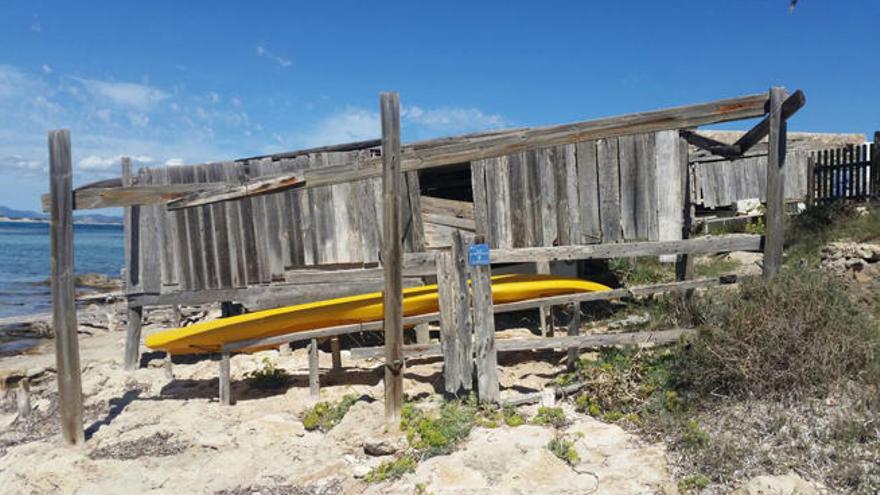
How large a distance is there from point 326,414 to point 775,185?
5.16 meters

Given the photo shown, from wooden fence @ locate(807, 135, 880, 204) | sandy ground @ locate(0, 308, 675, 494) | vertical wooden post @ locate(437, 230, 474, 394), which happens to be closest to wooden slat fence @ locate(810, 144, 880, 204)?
wooden fence @ locate(807, 135, 880, 204)

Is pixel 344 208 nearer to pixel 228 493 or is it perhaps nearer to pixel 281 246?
pixel 281 246

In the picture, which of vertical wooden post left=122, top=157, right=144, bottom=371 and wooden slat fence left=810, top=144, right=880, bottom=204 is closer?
vertical wooden post left=122, top=157, right=144, bottom=371

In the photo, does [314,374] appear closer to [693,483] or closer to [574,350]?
[574,350]

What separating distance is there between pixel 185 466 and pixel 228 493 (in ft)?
2.69

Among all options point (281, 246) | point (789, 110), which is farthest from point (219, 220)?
point (789, 110)

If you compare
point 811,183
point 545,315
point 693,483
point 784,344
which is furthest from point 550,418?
point 811,183

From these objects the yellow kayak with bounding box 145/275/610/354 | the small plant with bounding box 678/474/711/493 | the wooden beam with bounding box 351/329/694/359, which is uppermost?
the yellow kayak with bounding box 145/275/610/354

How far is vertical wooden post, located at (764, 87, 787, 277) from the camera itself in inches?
225

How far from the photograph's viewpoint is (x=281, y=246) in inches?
358

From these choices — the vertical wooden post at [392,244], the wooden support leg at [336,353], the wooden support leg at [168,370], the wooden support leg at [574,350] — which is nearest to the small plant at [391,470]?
the vertical wooden post at [392,244]

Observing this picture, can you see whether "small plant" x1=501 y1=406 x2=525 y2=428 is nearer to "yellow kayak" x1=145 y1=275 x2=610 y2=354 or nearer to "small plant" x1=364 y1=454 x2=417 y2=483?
"small plant" x1=364 y1=454 x2=417 y2=483

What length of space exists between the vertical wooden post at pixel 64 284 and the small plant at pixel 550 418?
15.7ft

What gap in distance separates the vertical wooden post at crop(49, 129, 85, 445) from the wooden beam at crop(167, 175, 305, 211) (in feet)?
3.35
